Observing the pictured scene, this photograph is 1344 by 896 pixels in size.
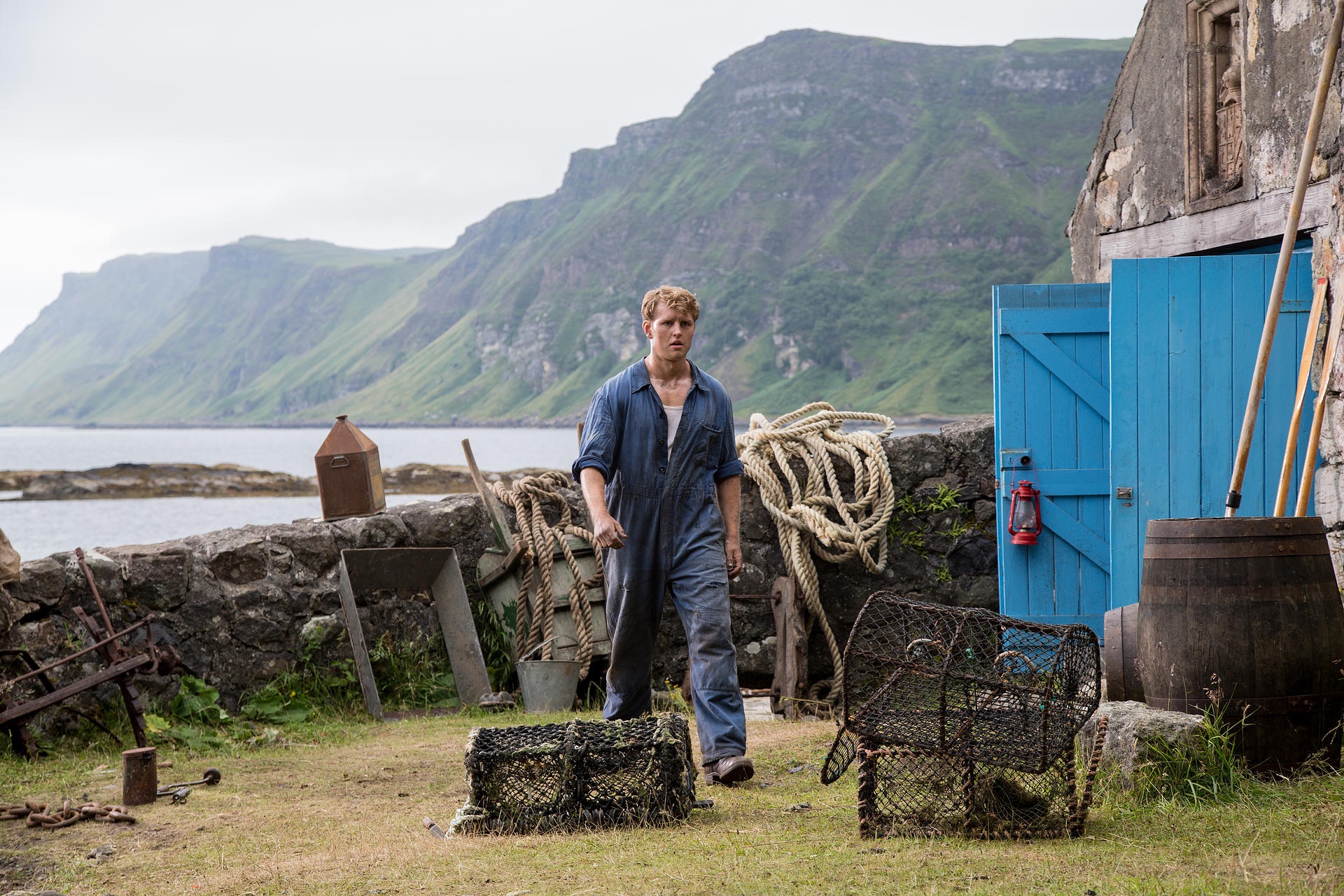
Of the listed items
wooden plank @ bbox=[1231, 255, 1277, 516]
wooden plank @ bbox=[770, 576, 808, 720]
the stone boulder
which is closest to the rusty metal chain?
wooden plank @ bbox=[770, 576, 808, 720]

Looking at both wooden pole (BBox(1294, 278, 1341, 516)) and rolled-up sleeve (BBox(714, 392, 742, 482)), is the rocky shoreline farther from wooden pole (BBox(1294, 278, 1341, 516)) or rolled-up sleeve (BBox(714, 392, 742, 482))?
wooden pole (BBox(1294, 278, 1341, 516))

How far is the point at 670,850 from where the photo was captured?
3564 millimetres

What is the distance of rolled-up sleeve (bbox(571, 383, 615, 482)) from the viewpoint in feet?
15.6

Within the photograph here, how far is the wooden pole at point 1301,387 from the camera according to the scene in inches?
180

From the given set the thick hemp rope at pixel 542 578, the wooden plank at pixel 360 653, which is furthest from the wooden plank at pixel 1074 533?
the wooden plank at pixel 360 653

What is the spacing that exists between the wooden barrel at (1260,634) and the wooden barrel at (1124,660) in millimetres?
364

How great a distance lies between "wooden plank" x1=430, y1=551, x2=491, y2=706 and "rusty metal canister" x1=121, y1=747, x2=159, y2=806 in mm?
2185

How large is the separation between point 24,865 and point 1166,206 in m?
6.68

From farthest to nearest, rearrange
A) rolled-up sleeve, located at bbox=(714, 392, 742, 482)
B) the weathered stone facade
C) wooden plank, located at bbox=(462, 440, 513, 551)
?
wooden plank, located at bbox=(462, 440, 513, 551) → the weathered stone facade → rolled-up sleeve, located at bbox=(714, 392, 742, 482)

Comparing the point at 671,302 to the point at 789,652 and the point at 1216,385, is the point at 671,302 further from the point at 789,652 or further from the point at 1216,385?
the point at 1216,385

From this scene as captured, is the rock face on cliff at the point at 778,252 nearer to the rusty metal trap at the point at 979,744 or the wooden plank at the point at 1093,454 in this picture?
the wooden plank at the point at 1093,454

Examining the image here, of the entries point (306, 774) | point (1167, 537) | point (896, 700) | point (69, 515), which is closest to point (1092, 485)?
point (1167, 537)

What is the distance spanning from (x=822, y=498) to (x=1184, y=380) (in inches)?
80.6

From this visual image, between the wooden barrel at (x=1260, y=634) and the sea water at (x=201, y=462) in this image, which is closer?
the wooden barrel at (x=1260, y=634)
